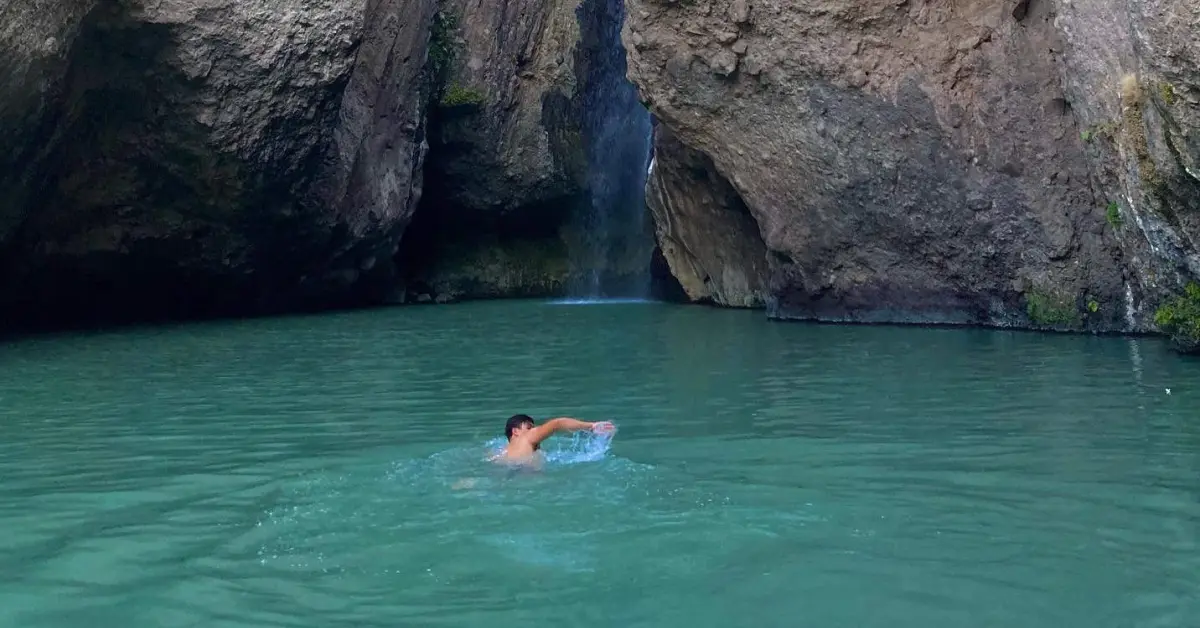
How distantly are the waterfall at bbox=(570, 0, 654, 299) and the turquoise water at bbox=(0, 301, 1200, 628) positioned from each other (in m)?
16.4

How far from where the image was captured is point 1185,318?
13.5 m

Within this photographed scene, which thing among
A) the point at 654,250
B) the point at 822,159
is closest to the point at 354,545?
the point at 822,159

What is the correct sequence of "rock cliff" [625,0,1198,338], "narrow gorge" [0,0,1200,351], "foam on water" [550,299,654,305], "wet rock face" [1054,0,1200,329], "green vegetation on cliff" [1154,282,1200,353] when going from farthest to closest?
"foam on water" [550,299,654,305] < "rock cliff" [625,0,1198,338] < "narrow gorge" [0,0,1200,351] < "green vegetation on cliff" [1154,282,1200,353] < "wet rock face" [1054,0,1200,329]

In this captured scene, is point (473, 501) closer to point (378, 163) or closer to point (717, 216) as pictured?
point (717, 216)

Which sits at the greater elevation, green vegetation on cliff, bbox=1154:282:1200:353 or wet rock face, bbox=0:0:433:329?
wet rock face, bbox=0:0:433:329

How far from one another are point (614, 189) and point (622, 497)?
77.6 ft

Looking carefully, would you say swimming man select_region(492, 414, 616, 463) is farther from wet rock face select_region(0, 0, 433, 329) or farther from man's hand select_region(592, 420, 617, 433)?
wet rock face select_region(0, 0, 433, 329)

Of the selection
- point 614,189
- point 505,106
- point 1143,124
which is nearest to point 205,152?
point 505,106

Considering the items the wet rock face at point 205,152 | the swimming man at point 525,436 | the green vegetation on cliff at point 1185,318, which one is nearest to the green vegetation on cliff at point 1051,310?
the green vegetation on cliff at point 1185,318

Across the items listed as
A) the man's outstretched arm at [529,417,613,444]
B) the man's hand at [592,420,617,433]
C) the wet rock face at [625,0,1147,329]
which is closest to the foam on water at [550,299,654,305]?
the wet rock face at [625,0,1147,329]

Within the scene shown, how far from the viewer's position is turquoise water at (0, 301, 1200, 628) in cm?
549

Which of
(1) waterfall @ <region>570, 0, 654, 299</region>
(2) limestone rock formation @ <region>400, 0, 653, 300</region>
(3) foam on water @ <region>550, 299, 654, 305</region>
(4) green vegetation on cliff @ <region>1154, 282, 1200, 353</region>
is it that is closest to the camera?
(4) green vegetation on cliff @ <region>1154, 282, 1200, 353</region>

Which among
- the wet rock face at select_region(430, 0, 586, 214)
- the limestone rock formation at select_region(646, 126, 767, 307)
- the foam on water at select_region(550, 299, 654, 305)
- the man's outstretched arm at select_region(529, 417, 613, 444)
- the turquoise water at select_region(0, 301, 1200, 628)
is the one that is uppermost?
the wet rock face at select_region(430, 0, 586, 214)

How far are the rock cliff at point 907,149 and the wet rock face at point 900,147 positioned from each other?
22 mm
